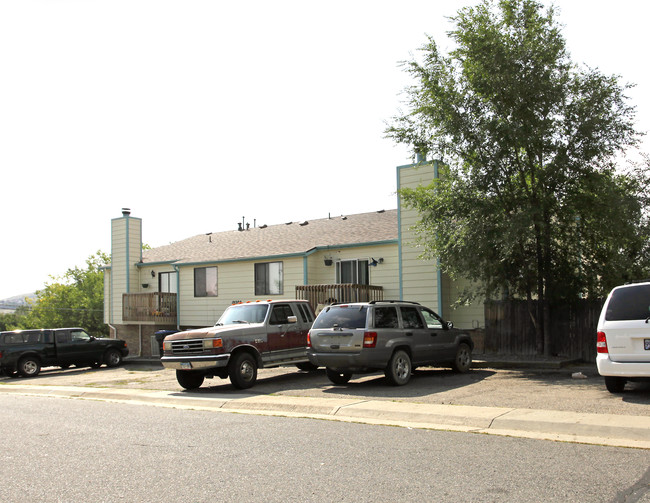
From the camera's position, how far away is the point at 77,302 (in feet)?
246

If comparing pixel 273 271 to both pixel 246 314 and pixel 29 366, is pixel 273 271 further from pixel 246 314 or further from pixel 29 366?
pixel 246 314

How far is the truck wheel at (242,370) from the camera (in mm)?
13883

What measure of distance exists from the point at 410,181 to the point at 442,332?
24.6ft

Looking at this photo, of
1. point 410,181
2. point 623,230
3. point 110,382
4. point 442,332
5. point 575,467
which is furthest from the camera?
point 410,181

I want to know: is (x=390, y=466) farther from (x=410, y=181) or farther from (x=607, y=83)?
(x=410, y=181)

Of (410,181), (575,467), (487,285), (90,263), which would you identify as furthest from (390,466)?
(90,263)

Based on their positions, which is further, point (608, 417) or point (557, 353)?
point (557, 353)

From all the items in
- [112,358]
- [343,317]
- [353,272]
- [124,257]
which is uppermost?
[124,257]

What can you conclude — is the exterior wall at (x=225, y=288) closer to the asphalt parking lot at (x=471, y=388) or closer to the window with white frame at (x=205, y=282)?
the window with white frame at (x=205, y=282)

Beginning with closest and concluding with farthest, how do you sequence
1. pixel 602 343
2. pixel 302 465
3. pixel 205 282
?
pixel 302 465 → pixel 602 343 → pixel 205 282

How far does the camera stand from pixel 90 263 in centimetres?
7481

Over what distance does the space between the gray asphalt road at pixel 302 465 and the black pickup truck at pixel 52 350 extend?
14.6 m

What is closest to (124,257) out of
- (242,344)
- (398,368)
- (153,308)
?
(153,308)

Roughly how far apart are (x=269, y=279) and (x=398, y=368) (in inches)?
528
